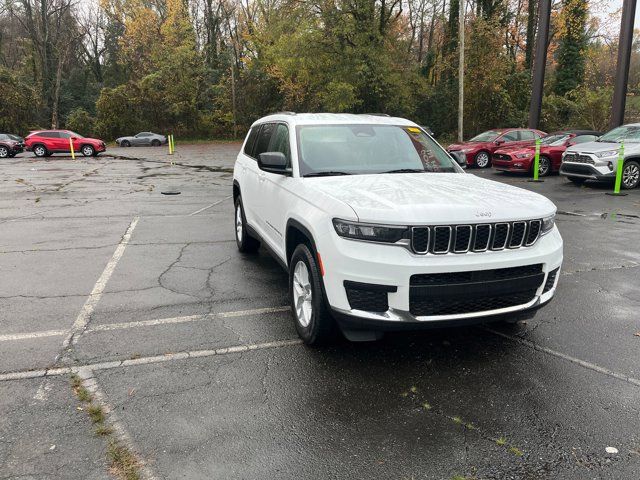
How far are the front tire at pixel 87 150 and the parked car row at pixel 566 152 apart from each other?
21950 millimetres

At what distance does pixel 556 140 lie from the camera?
690 inches

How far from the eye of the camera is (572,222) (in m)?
9.54

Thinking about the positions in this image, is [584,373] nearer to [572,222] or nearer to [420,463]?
[420,463]

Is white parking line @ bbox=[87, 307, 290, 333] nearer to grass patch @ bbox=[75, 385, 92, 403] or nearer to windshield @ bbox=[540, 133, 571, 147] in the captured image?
grass patch @ bbox=[75, 385, 92, 403]

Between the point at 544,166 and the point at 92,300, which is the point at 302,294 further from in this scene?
the point at 544,166

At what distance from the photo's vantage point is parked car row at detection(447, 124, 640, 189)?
1364cm

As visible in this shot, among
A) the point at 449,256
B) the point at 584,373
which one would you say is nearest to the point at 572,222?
the point at 584,373

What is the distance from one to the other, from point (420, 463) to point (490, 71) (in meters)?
33.7

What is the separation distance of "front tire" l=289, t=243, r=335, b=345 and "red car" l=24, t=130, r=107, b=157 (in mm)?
29977

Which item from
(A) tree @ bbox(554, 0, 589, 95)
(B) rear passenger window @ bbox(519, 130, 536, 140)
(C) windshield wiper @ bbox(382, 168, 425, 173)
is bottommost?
(B) rear passenger window @ bbox(519, 130, 536, 140)

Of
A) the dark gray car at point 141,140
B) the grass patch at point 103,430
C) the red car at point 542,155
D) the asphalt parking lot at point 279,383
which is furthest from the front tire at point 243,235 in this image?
the dark gray car at point 141,140

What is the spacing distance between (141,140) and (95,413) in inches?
1646

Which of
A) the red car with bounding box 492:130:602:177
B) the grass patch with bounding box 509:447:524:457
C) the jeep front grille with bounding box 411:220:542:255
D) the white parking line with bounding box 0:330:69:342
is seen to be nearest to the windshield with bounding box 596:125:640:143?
the red car with bounding box 492:130:602:177

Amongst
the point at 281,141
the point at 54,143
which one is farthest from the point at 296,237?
the point at 54,143
